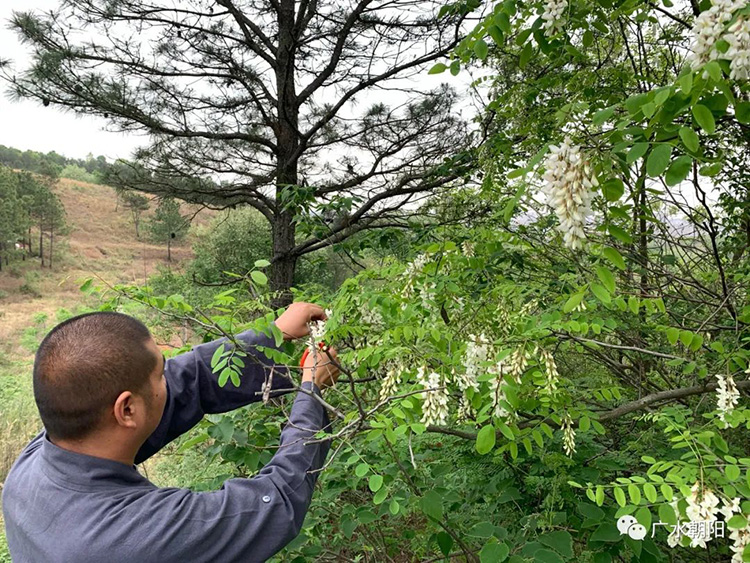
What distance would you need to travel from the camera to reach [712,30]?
1000 mm

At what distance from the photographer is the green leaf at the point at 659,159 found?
3.33 feet

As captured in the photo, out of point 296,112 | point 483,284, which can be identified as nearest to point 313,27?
point 296,112

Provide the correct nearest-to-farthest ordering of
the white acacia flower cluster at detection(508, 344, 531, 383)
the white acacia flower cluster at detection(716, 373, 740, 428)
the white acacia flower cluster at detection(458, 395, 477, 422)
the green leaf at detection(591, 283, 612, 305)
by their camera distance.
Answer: the green leaf at detection(591, 283, 612, 305) < the white acacia flower cluster at detection(508, 344, 531, 383) < the white acacia flower cluster at detection(716, 373, 740, 428) < the white acacia flower cluster at detection(458, 395, 477, 422)

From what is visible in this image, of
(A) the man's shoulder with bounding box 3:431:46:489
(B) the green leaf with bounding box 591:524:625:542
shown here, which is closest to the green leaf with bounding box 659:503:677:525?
(B) the green leaf with bounding box 591:524:625:542

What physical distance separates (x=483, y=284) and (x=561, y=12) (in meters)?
1.48

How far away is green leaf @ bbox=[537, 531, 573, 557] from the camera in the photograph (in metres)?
1.47

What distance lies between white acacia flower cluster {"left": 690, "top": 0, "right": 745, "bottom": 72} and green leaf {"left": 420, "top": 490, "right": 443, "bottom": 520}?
1384 millimetres

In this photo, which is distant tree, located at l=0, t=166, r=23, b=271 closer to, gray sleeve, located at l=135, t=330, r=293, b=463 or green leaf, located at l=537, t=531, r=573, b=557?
gray sleeve, located at l=135, t=330, r=293, b=463

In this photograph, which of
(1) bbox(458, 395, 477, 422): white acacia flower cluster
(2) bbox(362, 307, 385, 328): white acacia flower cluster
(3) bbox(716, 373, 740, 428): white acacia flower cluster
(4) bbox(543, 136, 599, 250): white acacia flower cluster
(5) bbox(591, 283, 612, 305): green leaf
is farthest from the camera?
(2) bbox(362, 307, 385, 328): white acacia flower cluster

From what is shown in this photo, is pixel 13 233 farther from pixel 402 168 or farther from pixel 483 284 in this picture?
pixel 483 284

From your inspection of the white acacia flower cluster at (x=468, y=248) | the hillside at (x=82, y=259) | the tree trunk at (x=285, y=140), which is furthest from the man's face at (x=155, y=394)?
the hillside at (x=82, y=259)

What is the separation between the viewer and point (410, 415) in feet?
5.10

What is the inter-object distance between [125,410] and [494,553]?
3.64ft

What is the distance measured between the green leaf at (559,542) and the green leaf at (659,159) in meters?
1.14
